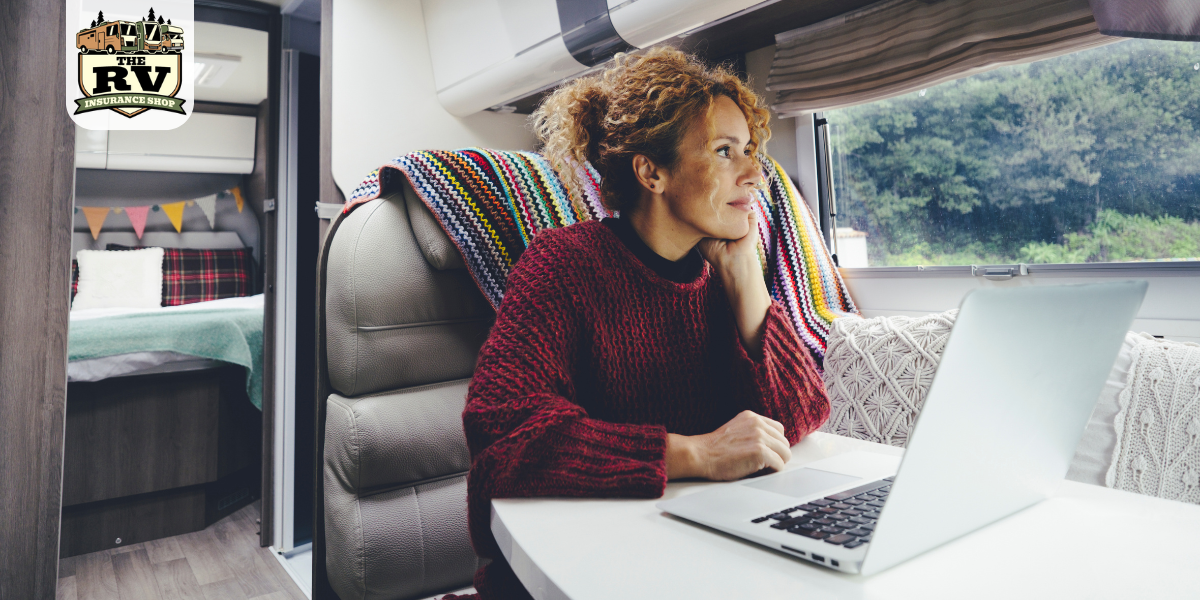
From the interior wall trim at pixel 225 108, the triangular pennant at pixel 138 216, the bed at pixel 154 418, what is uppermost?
the interior wall trim at pixel 225 108

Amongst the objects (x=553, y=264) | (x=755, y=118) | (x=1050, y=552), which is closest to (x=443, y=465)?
(x=553, y=264)

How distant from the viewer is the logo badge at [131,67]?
1.52 meters

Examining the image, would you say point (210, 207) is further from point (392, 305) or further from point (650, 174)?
point (650, 174)

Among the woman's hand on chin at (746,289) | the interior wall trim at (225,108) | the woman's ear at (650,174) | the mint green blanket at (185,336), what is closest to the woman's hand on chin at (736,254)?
the woman's hand on chin at (746,289)

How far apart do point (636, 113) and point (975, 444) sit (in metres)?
0.75

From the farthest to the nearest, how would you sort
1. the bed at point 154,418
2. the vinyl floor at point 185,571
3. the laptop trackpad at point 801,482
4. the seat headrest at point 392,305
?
the bed at point 154,418
the vinyl floor at point 185,571
the seat headrest at point 392,305
the laptop trackpad at point 801,482

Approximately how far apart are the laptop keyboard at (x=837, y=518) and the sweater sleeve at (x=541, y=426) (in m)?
0.16

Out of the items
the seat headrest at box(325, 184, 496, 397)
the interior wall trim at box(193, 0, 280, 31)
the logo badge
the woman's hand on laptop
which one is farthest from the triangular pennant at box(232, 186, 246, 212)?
the woman's hand on laptop

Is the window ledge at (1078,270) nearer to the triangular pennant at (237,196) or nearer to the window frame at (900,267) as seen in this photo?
the window frame at (900,267)

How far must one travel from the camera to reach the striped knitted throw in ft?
4.48

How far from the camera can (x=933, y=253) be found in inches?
62.8

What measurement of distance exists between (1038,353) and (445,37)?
6.12 feet

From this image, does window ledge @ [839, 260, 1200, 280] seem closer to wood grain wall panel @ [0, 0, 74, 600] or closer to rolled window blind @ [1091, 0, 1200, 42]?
rolled window blind @ [1091, 0, 1200, 42]

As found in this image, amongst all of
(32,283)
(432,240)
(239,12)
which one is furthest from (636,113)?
(239,12)
